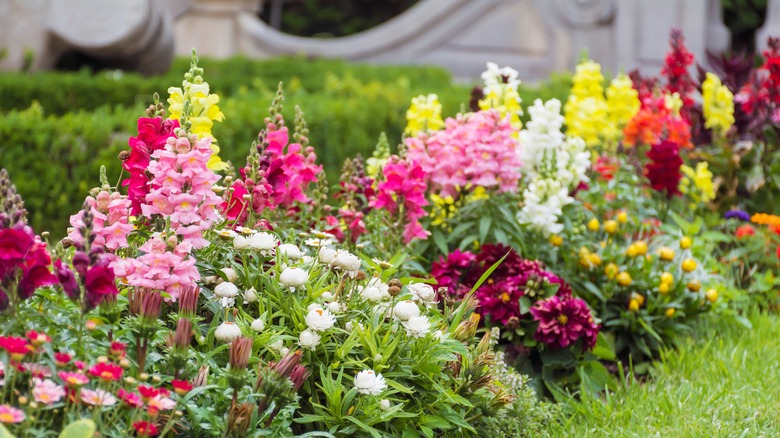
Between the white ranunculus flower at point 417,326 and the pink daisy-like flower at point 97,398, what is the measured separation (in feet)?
2.93

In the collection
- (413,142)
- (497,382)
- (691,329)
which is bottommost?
(691,329)

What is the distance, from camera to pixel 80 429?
2.01 m

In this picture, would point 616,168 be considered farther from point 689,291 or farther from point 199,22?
point 199,22

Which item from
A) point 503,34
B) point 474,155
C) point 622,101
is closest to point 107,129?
point 474,155

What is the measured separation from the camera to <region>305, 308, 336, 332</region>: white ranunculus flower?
104 inches

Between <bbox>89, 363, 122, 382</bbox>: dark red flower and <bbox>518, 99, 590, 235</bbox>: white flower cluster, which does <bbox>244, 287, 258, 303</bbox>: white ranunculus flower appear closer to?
<bbox>89, 363, 122, 382</bbox>: dark red flower

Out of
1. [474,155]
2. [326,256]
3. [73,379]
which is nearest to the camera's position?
[73,379]

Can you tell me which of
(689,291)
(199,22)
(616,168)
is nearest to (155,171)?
(689,291)

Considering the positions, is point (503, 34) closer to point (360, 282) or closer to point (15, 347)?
point (360, 282)

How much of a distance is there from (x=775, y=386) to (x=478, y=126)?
1.51m

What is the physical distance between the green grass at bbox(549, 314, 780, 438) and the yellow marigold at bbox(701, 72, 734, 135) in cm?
208

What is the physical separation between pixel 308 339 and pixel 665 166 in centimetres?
278

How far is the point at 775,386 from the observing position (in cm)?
372

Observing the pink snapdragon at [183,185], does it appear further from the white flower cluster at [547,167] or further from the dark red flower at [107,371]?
the white flower cluster at [547,167]
